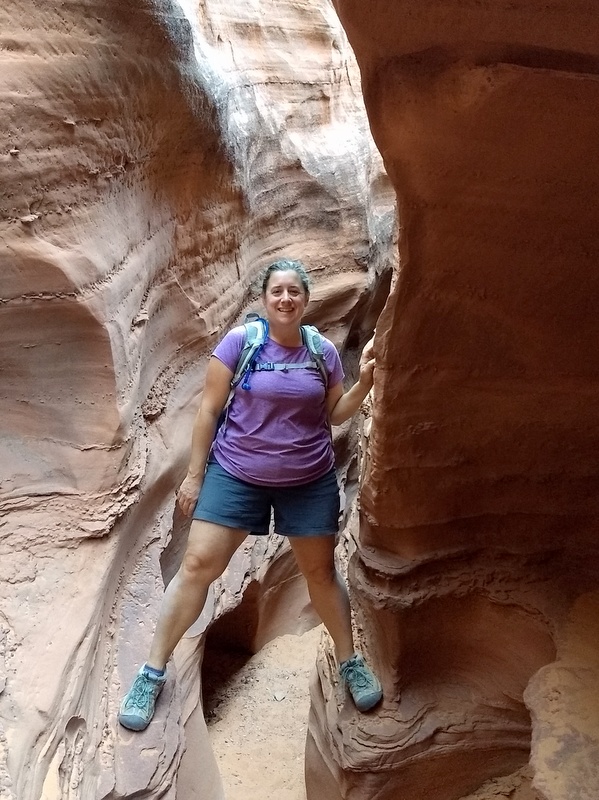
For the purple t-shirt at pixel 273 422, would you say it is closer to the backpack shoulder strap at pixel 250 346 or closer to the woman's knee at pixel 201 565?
the backpack shoulder strap at pixel 250 346

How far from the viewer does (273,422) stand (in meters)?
2.28

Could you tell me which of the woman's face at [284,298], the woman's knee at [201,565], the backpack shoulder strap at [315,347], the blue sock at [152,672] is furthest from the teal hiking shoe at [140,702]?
the woman's face at [284,298]

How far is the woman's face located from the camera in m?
2.25

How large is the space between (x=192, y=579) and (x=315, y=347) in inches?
35.1

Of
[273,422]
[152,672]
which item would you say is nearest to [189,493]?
[273,422]

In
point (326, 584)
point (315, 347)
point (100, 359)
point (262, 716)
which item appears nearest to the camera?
point (315, 347)

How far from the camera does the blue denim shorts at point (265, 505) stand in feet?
7.52

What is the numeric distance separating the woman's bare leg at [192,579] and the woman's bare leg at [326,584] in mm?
230

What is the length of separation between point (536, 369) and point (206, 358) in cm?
204

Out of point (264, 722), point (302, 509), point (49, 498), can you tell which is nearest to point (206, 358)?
point (49, 498)

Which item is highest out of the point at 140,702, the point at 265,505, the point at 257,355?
the point at 257,355

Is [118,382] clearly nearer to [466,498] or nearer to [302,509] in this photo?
[302,509]

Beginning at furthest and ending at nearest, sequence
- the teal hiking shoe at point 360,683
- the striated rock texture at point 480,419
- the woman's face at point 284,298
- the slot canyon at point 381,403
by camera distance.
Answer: the teal hiking shoe at point 360,683, the woman's face at point 284,298, the slot canyon at point 381,403, the striated rock texture at point 480,419

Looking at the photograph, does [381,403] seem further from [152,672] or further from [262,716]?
[262,716]
